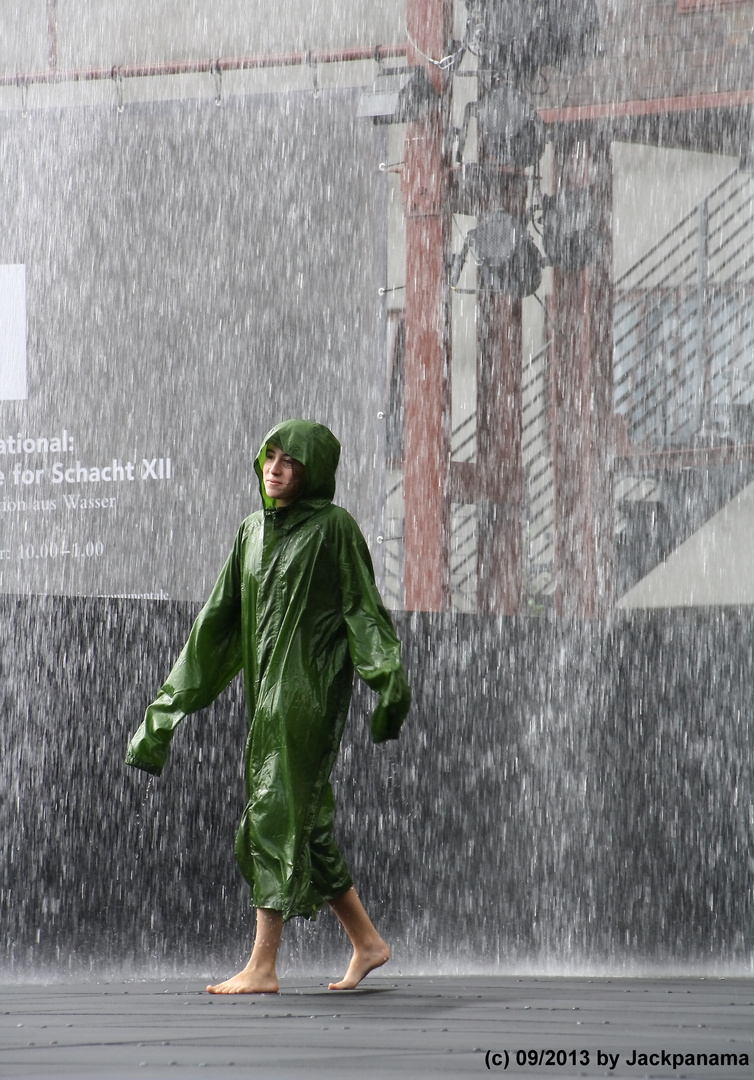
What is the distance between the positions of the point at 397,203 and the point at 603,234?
321 centimetres

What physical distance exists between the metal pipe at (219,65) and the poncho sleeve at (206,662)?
6403 mm

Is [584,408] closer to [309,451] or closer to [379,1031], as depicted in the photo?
[309,451]

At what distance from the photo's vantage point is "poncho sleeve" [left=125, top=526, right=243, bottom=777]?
394cm

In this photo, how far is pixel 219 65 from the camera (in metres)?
10.2

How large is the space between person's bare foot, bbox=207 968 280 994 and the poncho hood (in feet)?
3.89

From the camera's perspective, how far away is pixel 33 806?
4.58m

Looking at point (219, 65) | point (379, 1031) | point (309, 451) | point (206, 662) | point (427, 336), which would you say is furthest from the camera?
point (219, 65)

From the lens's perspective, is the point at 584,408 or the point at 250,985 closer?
the point at 250,985

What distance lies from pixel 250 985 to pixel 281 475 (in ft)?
4.21

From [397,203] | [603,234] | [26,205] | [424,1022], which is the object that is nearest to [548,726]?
[424,1022]

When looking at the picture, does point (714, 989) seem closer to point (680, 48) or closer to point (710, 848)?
point (710, 848)

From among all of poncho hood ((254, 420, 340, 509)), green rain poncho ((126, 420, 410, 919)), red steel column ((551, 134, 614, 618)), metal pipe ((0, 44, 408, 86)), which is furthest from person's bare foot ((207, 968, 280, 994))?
metal pipe ((0, 44, 408, 86))

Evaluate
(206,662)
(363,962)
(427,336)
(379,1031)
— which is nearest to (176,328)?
(427,336)

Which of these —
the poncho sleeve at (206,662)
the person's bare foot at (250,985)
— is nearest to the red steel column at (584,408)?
the poncho sleeve at (206,662)
